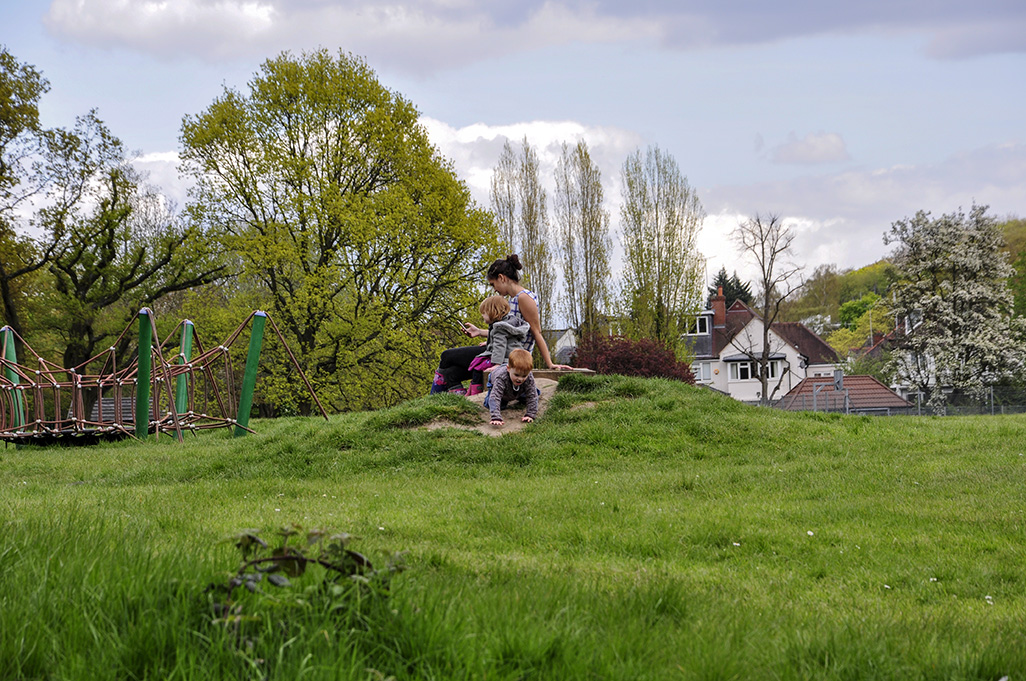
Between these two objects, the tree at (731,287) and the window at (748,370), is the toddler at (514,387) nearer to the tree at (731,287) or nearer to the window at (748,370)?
the window at (748,370)

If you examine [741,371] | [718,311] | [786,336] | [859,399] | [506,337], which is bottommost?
[859,399]

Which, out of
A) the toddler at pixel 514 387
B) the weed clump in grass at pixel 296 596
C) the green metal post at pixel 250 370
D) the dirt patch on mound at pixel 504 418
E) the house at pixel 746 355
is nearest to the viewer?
the weed clump in grass at pixel 296 596

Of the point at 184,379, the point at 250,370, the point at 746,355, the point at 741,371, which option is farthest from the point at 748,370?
the point at 250,370

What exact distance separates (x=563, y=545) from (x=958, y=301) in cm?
4053

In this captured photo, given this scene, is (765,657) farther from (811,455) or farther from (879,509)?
(811,455)

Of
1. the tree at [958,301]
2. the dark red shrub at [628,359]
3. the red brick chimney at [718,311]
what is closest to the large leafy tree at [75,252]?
the dark red shrub at [628,359]

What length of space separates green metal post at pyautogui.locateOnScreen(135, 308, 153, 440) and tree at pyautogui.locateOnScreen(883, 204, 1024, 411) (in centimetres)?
3569

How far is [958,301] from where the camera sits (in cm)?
3962

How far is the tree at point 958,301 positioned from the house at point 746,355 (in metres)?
22.5

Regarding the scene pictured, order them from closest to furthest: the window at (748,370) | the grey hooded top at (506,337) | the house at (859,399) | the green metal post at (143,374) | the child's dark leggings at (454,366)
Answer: the grey hooded top at (506,337) → the green metal post at (143,374) → the child's dark leggings at (454,366) → the house at (859,399) → the window at (748,370)

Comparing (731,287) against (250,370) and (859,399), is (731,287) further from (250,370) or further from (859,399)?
(250,370)

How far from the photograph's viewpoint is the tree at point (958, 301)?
3875cm

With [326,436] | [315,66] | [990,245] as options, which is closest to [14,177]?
[315,66]

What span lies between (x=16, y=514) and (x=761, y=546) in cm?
454
